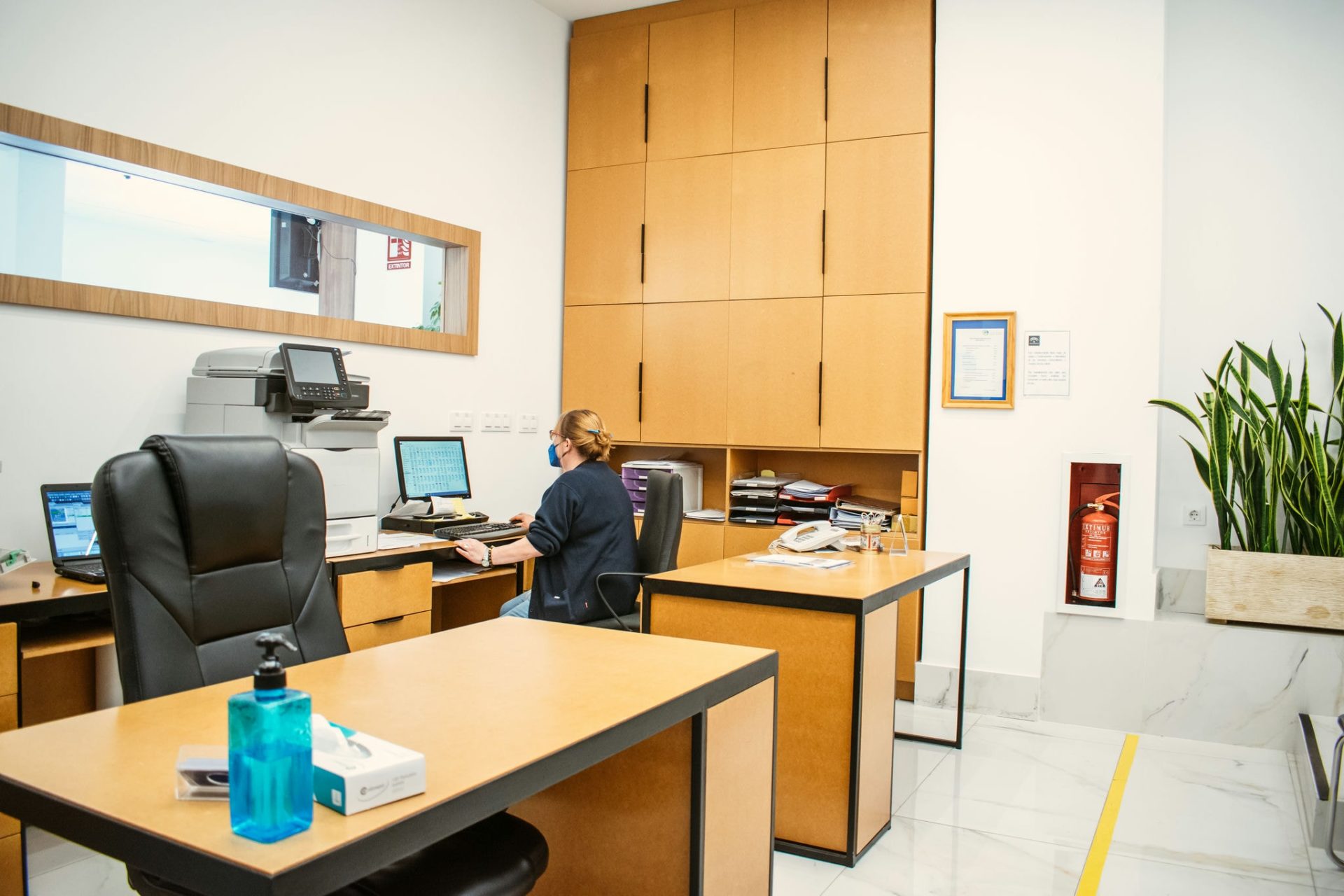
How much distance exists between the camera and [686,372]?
16.2 ft

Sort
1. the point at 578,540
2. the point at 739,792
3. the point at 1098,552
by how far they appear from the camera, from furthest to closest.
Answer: the point at 1098,552, the point at 578,540, the point at 739,792

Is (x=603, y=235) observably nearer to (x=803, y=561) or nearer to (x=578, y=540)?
(x=578, y=540)

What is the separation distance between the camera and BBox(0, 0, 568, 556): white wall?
9.67ft

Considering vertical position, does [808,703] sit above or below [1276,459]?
below

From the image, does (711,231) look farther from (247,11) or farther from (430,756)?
(430,756)

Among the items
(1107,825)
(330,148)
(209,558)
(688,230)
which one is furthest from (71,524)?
(1107,825)

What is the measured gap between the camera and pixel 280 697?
41.3 inches

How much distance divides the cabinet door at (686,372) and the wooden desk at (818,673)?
76.8 inches

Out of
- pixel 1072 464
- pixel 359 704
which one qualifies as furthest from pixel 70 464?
pixel 1072 464

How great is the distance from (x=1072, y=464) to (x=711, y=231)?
6.83ft

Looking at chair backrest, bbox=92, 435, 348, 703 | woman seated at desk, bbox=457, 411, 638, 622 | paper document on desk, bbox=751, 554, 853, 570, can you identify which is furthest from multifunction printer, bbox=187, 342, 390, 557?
paper document on desk, bbox=751, 554, 853, 570

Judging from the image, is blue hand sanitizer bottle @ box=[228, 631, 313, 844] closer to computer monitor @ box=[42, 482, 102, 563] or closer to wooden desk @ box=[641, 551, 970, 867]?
wooden desk @ box=[641, 551, 970, 867]

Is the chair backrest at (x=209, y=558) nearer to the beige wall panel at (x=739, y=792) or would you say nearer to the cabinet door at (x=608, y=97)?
the beige wall panel at (x=739, y=792)

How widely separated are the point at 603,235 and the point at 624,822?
148 inches
